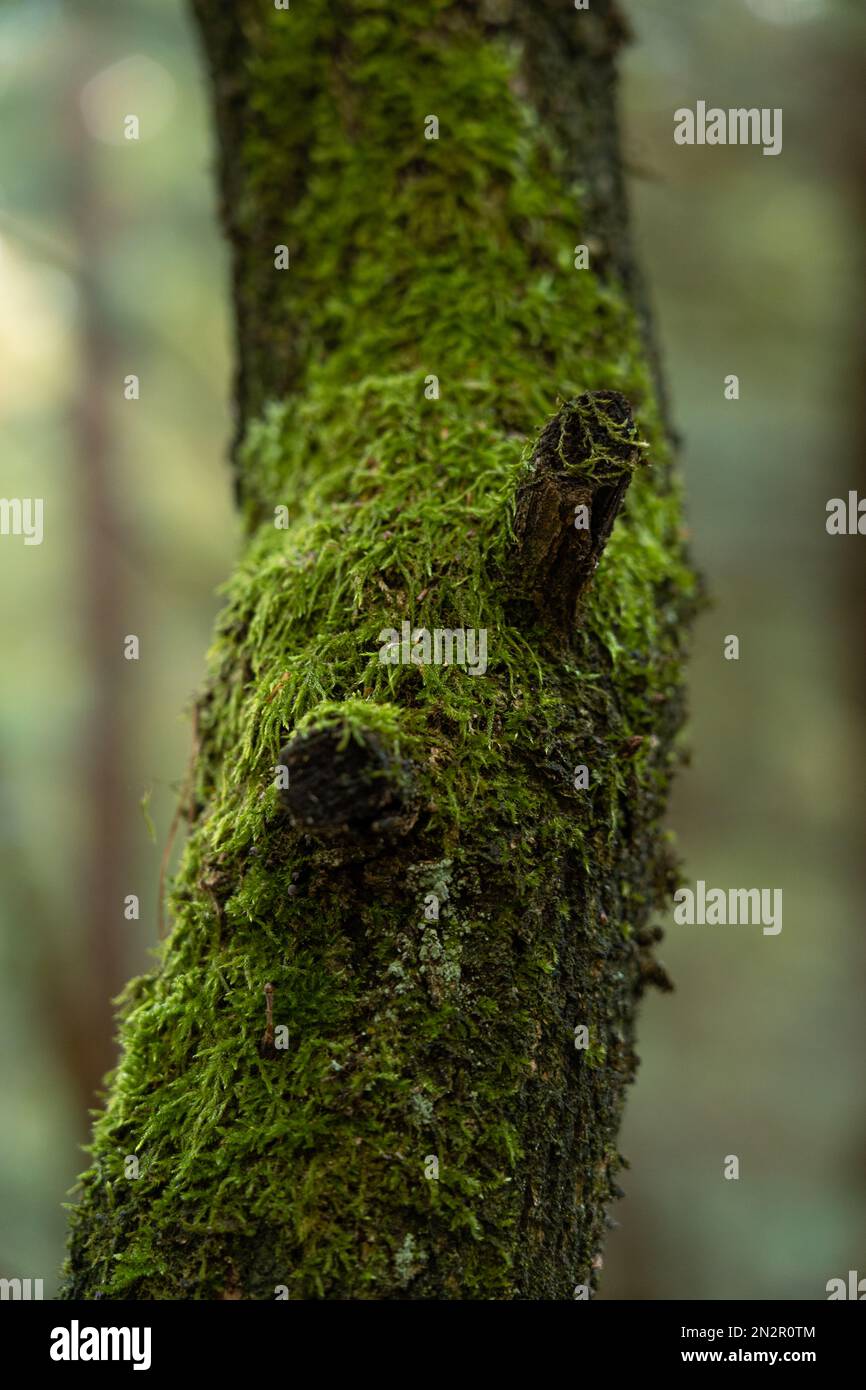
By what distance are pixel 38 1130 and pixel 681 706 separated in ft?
33.9

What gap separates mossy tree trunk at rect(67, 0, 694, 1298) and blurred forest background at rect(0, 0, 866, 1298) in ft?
18.4

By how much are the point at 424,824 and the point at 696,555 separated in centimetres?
819

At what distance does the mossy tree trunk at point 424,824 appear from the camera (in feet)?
4.10

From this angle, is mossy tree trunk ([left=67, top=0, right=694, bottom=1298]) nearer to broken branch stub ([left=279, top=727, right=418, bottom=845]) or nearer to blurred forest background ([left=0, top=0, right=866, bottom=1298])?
broken branch stub ([left=279, top=727, right=418, bottom=845])

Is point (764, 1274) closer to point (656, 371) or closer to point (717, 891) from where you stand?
point (717, 891)

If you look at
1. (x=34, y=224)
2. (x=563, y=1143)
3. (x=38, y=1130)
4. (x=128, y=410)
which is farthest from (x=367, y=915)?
(x=38, y=1130)

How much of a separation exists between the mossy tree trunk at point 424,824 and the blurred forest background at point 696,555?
18.4 ft

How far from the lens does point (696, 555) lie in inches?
354
